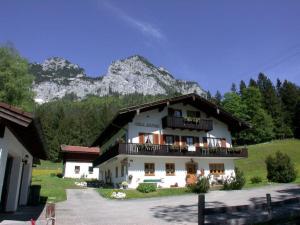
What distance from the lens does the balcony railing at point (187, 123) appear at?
32219mm

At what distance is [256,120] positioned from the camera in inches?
2921

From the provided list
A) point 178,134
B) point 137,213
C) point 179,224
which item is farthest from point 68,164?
point 179,224

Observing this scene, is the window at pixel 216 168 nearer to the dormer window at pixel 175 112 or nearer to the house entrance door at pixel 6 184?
the dormer window at pixel 175 112

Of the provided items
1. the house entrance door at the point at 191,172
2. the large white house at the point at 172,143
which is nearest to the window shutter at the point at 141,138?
the large white house at the point at 172,143

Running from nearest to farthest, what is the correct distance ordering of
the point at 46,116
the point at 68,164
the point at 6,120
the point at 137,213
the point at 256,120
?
the point at 6,120
the point at 137,213
the point at 68,164
the point at 256,120
the point at 46,116

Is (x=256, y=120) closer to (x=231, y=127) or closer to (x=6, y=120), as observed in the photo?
(x=231, y=127)

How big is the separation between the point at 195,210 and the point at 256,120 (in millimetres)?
62112

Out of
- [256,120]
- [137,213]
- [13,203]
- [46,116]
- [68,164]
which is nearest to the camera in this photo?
[13,203]

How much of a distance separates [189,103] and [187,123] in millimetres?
2866

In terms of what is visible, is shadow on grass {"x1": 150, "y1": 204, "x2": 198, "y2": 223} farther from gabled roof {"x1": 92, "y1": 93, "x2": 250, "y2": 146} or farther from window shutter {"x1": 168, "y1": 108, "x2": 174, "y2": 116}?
window shutter {"x1": 168, "y1": 108, "x2": 174, "y2": 116}

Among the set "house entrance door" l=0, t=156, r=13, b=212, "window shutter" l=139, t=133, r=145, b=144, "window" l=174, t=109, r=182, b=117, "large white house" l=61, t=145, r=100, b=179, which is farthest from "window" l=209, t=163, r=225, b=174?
"large white house" l=61, t=145, r=100, b=179

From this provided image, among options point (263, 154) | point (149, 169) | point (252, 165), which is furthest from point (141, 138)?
point (263, 154)

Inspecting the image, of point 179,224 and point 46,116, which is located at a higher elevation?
point 46,116

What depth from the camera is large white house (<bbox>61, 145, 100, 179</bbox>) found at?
53897 millimetres
